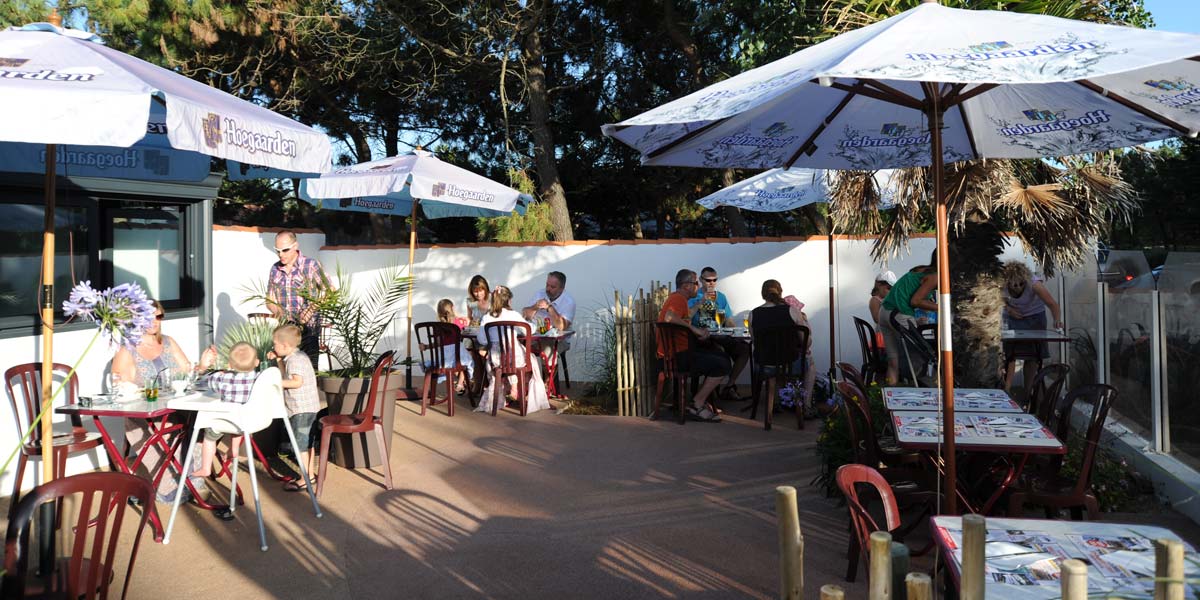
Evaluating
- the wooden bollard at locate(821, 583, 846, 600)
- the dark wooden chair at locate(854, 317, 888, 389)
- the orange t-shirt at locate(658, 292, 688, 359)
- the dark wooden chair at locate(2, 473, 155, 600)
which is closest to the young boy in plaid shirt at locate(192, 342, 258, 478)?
the dark wooden chair at locate(2, 473, 155, 600)

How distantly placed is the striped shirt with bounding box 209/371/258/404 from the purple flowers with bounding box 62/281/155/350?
53 cm

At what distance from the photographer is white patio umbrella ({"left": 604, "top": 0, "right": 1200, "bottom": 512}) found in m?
2.64

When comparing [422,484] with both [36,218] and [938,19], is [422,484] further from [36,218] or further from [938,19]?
[938,19]

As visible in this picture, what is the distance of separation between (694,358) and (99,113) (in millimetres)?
5628

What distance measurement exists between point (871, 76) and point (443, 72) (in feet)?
40.9

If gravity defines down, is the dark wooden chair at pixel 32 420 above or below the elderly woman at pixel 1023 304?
below

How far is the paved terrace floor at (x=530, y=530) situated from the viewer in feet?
13.4

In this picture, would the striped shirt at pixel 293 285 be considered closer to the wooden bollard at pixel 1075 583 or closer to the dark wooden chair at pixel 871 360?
the dark wooden chair at pixel 871 360

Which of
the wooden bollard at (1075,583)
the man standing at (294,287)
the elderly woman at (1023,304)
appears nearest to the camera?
the wooden bollard at (1075,583)

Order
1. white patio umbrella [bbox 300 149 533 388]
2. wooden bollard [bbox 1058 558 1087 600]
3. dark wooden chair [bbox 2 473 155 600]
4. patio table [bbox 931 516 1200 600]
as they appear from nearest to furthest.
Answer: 1. wooden bollard [bbox 1058 558 1087 600]
2. patio table [bbox 931 516 1200 600]
3. dark wooden chair [bbox 2 473 155 600]
4. white patio umbrella [bbox 300 149 533 388]

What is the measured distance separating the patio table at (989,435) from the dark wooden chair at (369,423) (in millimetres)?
3230

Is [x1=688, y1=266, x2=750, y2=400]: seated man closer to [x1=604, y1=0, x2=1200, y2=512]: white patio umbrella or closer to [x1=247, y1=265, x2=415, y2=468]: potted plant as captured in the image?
[x1=247, y1=265, x2=415, y2=468]: potted plant

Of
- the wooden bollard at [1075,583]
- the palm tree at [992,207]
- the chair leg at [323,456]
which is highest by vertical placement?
the palm tree at [992,207]

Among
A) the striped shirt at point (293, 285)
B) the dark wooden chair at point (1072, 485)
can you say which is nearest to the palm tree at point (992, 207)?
the dark wooden chair at point (1072, 485)
